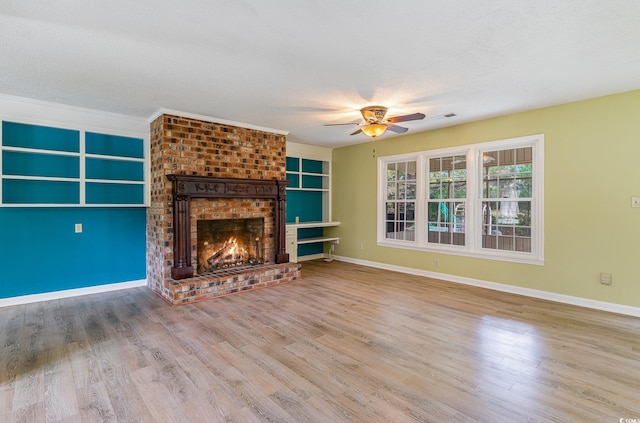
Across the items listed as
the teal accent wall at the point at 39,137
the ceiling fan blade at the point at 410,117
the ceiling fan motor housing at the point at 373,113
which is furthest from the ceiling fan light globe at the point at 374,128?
the teal accent wall at the point at 39,137

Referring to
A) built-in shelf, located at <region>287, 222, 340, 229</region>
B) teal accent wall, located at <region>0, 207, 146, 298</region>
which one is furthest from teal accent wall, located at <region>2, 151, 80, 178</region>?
built-in shelf, located at <region>287, 222, 340, 229</region>

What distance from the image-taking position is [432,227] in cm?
572

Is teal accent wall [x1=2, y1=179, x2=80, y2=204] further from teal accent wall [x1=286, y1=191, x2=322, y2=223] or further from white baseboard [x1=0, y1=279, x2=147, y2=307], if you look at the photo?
teal accent wall [x1=286, y1=191, x2=322, y2=223]

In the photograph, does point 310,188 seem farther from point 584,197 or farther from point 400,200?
point 584,197

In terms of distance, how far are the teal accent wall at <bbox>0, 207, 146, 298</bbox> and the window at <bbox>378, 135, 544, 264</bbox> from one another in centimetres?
446

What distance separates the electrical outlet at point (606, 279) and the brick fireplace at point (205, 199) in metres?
4.15

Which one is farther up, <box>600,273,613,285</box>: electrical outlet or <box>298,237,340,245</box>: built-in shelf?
<box>298,237,340,245</box>: built-in shelf

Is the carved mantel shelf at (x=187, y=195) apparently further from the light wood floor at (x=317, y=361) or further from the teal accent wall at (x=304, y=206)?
the teal accent wall at (x=304, y=206)

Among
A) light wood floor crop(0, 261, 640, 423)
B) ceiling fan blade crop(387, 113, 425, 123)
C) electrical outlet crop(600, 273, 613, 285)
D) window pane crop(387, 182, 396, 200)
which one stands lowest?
light wood floor crop(0, 261, 640, 423)

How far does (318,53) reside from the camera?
2.78 m

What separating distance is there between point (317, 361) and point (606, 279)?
3.75 m

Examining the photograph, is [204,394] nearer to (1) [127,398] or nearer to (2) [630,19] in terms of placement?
(1) [127,398]

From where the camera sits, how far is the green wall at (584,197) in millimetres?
3742

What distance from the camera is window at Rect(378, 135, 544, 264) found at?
457 centimetres
